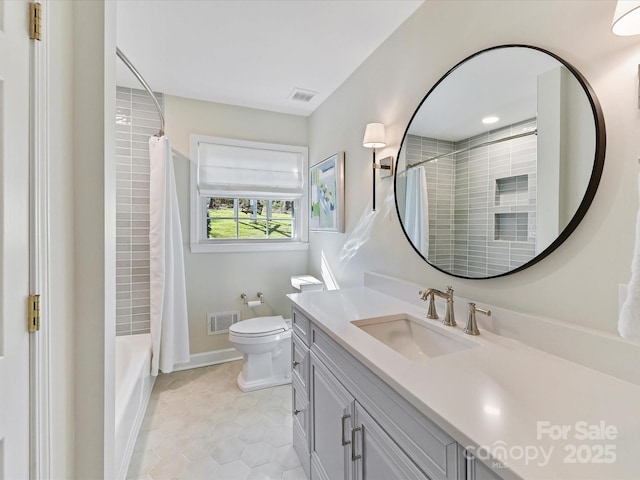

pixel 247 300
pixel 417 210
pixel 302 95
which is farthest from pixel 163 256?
pixel 417 210

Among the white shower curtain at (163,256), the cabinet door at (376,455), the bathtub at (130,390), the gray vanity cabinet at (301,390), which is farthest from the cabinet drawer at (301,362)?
the white shower curtain at (163,256)

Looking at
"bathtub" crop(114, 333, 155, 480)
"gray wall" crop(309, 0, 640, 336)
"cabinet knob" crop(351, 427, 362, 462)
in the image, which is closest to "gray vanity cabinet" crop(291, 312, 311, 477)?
"cabinet knob" crop(351, 427, 362, 462)

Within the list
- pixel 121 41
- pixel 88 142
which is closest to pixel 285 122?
pixel 121 41

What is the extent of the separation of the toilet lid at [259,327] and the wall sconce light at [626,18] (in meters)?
2.35

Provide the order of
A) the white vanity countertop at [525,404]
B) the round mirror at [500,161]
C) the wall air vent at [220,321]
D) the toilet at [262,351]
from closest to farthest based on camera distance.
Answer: the white vanity countertop at [525,404] → the round mirror at [500,161] → the toilet at [262,351] → the wall air vent at [220,321]

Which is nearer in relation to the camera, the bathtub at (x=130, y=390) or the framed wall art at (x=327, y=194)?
the bathtub at (x=130, y=390)

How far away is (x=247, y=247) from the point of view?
2957 mm

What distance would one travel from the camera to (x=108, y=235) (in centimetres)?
116

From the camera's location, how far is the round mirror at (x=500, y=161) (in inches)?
38.0

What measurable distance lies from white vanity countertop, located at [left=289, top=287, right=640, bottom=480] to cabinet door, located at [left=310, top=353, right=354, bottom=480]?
0.26 metres

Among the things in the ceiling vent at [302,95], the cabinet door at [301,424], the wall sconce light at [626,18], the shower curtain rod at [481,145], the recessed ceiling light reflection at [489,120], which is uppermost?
the ceiling vent at [302,95]

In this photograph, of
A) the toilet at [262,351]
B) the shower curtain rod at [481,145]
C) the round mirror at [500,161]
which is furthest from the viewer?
the toilet at [262,351]

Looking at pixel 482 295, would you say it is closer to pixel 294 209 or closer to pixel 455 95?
pixel 455 95

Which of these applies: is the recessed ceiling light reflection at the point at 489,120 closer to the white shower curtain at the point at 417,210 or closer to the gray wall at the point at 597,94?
the gray wall at the point at 597,94
